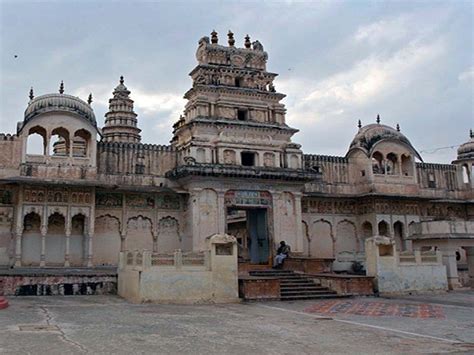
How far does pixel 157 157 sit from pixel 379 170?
13.5 metres

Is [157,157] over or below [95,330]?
over

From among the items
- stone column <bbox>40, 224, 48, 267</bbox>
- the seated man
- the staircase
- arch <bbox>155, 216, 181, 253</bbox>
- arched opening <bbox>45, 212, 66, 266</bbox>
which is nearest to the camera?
the staircase

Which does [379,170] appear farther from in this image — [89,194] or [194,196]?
[89,194]

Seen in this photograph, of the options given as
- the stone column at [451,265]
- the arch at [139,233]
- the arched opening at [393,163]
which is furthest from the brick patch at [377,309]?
the arched opening at [393,163]

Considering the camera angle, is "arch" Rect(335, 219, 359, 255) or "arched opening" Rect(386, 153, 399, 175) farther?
"arched opening" Rect(386, 153, 399, 175)

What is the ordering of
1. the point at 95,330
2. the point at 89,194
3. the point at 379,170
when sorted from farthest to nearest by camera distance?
the point at 379,170, the point at 89,194, the point at 95,330

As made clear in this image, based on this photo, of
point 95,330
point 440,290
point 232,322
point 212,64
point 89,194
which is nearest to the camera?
point 95,330

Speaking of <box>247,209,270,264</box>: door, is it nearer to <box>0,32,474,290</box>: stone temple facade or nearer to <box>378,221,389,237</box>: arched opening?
<box>0,32,474,290</box>: stone temple facade

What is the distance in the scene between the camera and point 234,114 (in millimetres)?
26109

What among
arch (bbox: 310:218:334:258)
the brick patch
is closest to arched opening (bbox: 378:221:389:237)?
arch (bbox: 310:218:334:258)

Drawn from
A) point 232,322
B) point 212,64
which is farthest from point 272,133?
point 232,322

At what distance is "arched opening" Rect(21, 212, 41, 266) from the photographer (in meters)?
21.9

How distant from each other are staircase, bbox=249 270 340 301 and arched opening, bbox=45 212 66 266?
8.16 m

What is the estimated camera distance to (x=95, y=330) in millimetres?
10336
